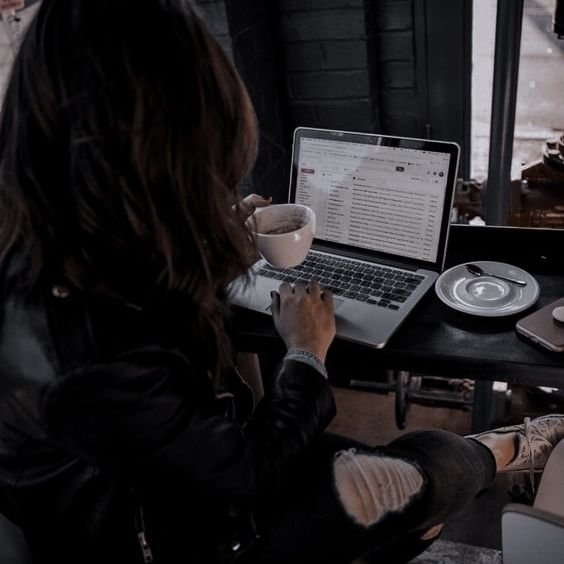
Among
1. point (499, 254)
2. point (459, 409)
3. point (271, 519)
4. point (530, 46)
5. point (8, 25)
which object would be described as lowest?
point (459, 409)

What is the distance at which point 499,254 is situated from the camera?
3.80ft

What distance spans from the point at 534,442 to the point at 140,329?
0.77m

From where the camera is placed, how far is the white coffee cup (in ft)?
3.36

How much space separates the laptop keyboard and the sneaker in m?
0.31

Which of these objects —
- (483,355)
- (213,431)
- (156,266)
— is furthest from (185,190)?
(483,355)

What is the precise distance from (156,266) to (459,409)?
4.32 feet

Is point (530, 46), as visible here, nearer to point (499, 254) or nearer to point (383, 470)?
point (499, 254)

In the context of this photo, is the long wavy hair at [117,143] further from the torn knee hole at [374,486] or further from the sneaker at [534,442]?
the sneaker at [534,442]

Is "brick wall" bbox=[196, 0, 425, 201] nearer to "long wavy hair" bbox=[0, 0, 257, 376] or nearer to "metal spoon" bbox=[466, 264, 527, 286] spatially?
"metal spoon" bbox=[466, 264, 527, 286]

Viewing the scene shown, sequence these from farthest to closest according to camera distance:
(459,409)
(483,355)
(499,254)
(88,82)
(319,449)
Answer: (459,409) → (499,254) → (319,449) → (483,355) → (88,82)

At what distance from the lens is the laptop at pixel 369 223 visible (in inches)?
Answer: 41.4

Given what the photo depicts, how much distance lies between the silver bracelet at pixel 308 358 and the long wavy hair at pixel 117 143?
23cm

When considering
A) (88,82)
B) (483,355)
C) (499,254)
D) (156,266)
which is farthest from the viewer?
(499,254)

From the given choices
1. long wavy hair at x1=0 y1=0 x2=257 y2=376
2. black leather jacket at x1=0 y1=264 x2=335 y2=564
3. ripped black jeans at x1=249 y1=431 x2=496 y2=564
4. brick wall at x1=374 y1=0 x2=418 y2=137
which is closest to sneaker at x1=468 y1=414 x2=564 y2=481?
ripped black jeans at x1=249 y1=431 x2=496 y2=564
